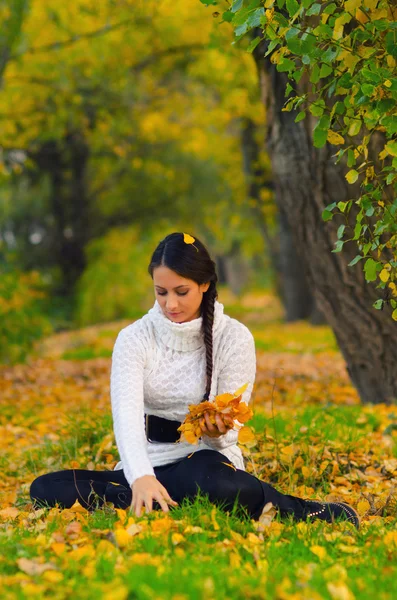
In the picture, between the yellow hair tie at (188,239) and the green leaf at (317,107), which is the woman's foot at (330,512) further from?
the green leaf at (317,107)

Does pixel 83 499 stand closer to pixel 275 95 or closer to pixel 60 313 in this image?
pixel 275 95

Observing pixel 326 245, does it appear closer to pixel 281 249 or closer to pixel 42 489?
pixel 42 489

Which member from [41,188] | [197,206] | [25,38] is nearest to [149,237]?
[197,206]

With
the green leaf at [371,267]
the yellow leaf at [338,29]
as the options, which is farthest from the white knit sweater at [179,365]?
the yellow leaf at [338,29]

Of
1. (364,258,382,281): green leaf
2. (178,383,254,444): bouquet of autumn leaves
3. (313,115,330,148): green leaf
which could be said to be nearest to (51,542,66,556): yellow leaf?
(178,383,254,444): bouquet of autumn leaves

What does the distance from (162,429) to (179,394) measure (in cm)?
19

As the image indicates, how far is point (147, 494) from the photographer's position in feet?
9.75

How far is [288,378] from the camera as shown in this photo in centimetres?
819

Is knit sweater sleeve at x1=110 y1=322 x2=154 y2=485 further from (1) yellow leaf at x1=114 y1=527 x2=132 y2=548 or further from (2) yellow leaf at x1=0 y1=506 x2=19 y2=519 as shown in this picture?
(2) yellow leaf at x1=0 y1=506 x2=19 y2=519

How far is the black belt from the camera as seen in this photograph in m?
3.50

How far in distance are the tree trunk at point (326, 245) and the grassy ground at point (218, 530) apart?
388 mm

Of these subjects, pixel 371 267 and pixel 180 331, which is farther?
pixel 180 331

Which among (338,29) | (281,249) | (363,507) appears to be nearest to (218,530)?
(363,507)

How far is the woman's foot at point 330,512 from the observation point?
10.7 feet
